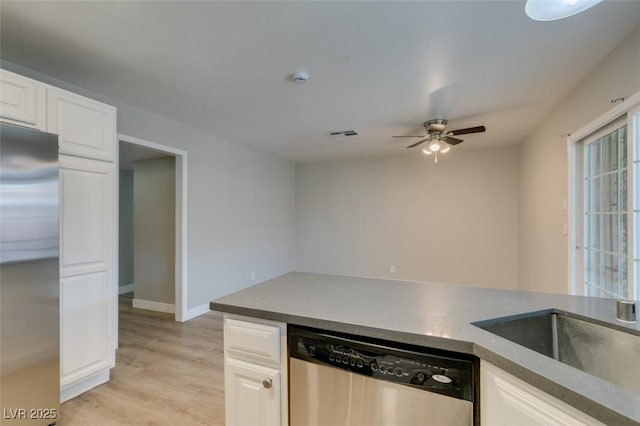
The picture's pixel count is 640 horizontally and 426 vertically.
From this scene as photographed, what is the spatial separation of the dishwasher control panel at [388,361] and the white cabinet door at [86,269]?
1.82 meters

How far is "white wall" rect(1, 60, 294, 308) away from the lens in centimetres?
349

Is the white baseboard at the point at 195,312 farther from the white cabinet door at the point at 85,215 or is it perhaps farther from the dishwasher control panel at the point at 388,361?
the dishwasher control panel at the point at 388,361

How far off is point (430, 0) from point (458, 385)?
1.83 meters

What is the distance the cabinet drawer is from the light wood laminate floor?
99cm

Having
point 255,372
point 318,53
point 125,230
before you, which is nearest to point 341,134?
point 318,53

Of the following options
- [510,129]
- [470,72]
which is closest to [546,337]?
[470,72]

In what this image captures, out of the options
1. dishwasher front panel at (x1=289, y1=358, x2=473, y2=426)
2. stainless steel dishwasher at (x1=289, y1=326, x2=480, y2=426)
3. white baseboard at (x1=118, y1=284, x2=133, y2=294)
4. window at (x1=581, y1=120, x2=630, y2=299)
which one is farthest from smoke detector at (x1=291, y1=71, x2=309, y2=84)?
white baseboard at (x1=118, y1=284, x2=133, y2=294)

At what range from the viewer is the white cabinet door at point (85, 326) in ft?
6.66

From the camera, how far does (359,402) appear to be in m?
1.11

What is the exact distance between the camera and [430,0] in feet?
5.23

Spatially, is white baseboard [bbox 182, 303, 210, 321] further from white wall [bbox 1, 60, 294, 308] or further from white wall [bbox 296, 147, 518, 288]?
white wall [bbox 296, 147, 518, 288]

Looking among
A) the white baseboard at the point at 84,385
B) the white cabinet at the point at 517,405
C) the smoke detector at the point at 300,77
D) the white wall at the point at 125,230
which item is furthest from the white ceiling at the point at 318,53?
the white wall at the point at 125,230

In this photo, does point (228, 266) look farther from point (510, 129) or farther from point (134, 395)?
point (510, 129)

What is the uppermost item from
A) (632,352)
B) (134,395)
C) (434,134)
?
(434,134)
